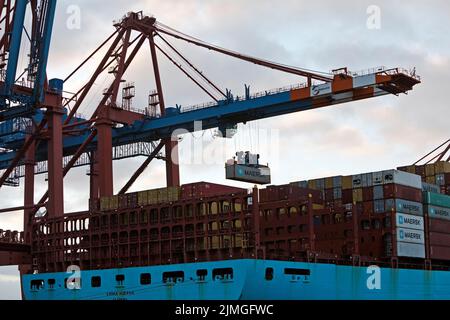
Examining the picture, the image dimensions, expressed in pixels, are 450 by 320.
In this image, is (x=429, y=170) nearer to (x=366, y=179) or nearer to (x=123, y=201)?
(x=366, y=179)

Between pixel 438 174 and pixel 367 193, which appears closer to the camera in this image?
pixel 367 193

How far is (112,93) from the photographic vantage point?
61.5 m

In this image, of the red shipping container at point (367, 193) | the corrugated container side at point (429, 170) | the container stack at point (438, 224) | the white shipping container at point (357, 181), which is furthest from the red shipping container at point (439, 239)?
the corrugated container side at point (429, 170)

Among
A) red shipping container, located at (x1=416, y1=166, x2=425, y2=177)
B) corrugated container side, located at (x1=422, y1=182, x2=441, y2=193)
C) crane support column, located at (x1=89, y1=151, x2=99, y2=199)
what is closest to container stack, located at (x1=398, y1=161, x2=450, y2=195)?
red shipping container, located at (x1=416, y1=166, x2=425, y2=177)

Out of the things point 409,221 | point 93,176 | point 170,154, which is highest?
point 170,154

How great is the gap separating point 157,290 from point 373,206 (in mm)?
16462

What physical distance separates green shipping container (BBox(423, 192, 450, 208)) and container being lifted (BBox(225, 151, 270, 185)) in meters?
11.8

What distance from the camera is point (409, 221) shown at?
53.8m

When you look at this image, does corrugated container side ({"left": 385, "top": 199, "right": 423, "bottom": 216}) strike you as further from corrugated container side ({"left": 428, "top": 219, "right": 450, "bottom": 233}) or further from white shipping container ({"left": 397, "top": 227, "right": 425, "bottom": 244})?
white shipping container ({"left": 397, "top": 227, "right": 425, "bottom": 244})

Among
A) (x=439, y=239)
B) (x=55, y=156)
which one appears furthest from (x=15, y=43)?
(x=439, y=239)

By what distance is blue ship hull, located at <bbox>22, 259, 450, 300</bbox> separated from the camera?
149 feet

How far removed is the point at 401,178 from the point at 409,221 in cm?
303

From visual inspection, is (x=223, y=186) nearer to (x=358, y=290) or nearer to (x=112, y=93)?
(x=358, y=290)

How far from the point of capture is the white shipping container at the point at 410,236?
53.2m
